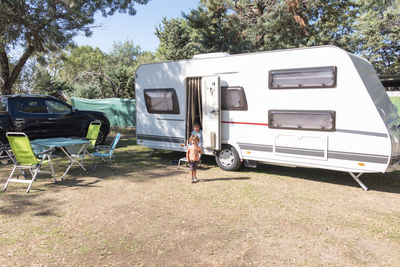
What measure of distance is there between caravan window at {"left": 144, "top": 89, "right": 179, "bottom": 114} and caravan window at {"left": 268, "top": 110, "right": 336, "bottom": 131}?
2623mm

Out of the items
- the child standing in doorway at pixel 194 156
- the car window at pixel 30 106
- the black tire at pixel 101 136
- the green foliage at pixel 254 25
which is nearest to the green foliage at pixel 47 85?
the green foliage at pixel 254 25

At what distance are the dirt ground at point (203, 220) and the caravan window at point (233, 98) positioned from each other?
1538mm

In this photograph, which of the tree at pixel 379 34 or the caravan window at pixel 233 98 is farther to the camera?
the tree at pixel 379 34

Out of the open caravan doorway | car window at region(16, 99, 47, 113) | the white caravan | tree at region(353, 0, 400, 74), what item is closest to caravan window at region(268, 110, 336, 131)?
the white caravan

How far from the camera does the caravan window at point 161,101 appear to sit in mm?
8008

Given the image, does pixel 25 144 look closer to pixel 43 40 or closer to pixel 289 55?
pixel 289 55

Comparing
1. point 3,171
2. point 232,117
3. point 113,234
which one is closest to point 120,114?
point 3,171

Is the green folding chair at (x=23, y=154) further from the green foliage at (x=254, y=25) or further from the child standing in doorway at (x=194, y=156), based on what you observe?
the green foliage at (x=254, y=25)

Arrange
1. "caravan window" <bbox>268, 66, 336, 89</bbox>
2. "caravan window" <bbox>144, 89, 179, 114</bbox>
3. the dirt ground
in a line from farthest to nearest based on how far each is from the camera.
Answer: "caravan window" <bbox>144, 89, 179, 114</bbox> → "caravan window" <bbox>268, 66, 336, 89</bbox> → the dirt ground

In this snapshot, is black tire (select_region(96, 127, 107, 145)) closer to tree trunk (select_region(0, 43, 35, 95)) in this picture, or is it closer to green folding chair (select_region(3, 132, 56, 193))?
tree trunk (select_region(0, 43, 35, 95))

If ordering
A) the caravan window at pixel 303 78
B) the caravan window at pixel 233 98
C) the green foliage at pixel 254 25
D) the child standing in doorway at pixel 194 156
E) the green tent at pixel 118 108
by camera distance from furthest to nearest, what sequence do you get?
the green foliage at pixel 254 25 < the green tent at pixel 118 108 < the caravan window at pixel 233 98 < the child standing in doorway at pixel 194 156 < the caravan window at pixel 303 78

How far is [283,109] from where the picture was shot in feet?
20.8

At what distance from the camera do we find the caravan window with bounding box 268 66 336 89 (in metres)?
5.79

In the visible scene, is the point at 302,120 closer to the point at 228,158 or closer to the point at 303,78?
the point at 303,78
